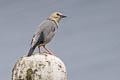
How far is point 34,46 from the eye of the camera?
973 cm

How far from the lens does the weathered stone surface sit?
8.05m

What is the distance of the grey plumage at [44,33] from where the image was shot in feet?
32.4

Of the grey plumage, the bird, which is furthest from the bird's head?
the grey plumage

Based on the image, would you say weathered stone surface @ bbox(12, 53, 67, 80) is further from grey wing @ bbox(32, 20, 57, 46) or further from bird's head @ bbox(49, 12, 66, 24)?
bird's head @ bbox(49, 12, 66, 24)

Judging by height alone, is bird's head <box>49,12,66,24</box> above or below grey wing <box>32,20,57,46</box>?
above

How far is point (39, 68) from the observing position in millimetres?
8070

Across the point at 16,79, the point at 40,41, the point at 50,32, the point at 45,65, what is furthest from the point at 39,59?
the point at 50,32

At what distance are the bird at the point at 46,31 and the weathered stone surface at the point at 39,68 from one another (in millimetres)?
742

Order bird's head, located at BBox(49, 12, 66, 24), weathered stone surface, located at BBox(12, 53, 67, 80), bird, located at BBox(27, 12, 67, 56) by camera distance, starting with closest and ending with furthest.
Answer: weathered stone surface, located at BBox(12, 53, 67, 80), bird, located at BBox(27, 12, 67, 56), bird's head, located at BBox(49, 12, 66, 24)

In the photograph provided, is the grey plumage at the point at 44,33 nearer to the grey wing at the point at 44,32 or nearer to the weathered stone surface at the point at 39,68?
the grey wing at the point at 44,32

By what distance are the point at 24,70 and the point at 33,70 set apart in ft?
0.97

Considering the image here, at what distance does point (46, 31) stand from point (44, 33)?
20cm

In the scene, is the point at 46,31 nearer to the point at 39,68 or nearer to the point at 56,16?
the point at 56,16

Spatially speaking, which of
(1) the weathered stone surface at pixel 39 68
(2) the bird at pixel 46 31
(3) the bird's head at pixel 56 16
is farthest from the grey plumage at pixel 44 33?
(1) the weathered stone surface at pixel 39 68
